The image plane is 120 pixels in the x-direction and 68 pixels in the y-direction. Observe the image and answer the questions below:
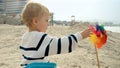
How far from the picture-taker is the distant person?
3152mm

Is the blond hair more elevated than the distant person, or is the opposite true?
the blond hair

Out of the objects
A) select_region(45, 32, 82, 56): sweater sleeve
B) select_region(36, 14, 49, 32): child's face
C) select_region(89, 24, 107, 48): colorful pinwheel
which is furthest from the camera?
select_region(89, 24, 107, 48): colorful pinwheel

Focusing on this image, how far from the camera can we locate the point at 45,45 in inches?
124

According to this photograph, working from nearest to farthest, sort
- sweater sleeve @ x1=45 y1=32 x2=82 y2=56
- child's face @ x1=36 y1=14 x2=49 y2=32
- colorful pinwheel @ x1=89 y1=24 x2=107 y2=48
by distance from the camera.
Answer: sweater sleeve @ x1=45 y1=32 x2=82 y2=56, child's face @ x1=36 y1=14 x2=49 y2=32, colorful pinwheel @ x1=89 y1=24 x2=107 y2=48

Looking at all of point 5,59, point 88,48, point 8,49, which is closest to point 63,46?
point 5,59

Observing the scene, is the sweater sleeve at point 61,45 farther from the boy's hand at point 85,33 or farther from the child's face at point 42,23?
the child's face at point 42,23

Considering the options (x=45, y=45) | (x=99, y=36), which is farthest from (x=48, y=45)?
(x=99, y=36)

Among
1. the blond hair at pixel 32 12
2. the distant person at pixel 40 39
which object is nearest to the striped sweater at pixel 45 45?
the distant person at pixel 40 39

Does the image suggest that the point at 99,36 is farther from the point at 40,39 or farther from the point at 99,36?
the point at 40,39

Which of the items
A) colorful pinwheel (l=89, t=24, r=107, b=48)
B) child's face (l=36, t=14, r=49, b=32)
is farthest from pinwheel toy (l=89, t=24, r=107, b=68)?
child's face (l=36, t=14, r=49, b=32)

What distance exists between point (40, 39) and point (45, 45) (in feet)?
0.28

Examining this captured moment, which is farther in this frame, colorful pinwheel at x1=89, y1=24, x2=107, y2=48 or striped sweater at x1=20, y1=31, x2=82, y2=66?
colorful pinwheel at x1=89, y1=24, x2=107, y2=48

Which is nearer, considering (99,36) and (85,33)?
(85,33)

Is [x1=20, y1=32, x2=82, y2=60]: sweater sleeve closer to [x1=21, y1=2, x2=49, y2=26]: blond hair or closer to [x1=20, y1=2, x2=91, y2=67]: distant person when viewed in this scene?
[x1=20, y1=2, x2=91, y2=67]: distant person
